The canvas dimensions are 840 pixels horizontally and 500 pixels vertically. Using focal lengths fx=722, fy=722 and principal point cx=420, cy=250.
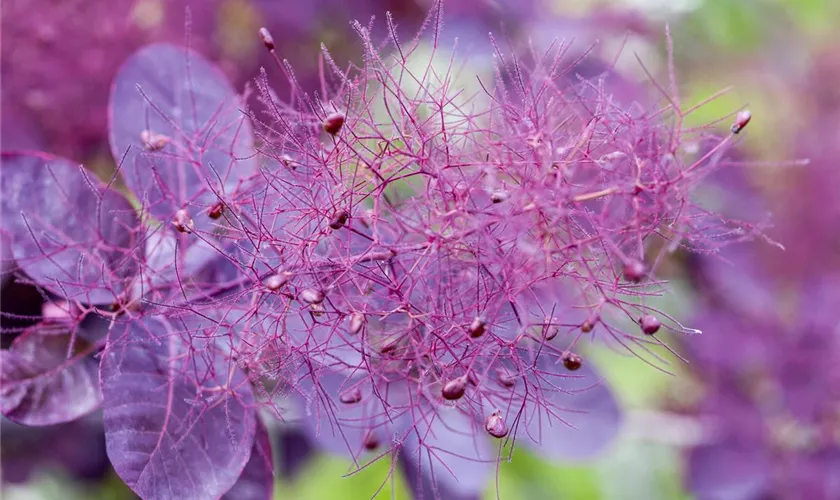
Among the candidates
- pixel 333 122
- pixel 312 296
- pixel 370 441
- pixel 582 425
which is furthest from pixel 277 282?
pixel 582 425

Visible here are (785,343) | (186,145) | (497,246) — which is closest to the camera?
(497,246)

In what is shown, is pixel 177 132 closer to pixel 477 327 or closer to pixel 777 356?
pixel 477 327

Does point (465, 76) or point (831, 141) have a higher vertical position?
point (831, 141)

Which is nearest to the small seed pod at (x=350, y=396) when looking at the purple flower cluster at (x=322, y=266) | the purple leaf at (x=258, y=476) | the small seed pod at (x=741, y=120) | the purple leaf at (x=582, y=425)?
the purple flower cluster at (x=322, y=266)

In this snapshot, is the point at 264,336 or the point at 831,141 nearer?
the point at 264,336

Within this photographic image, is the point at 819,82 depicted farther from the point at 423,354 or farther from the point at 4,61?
the point at 4,61

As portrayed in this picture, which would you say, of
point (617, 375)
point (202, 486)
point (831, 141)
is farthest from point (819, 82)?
point (202, 486)
